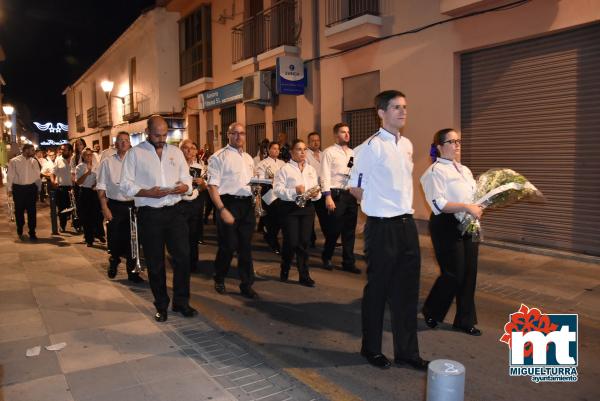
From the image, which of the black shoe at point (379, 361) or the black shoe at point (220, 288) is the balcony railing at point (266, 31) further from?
the black shoe at point (379, 361)

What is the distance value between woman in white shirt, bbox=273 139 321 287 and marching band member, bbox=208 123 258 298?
0.53 m

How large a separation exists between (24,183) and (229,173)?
6.70 meters

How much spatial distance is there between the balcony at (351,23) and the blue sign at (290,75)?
1.16 m

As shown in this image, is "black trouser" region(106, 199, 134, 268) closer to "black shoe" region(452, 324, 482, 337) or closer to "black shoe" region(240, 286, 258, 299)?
"black shoe" region(240, 286, 258, 299)

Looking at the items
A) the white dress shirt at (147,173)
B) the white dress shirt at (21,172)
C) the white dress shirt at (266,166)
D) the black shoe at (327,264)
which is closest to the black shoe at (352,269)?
the black shoe at (327,264)

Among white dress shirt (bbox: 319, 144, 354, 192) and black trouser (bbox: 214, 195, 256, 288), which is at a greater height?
white dress shirt (bbox: 319, 144, 354, 192)

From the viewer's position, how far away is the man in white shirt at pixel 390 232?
3910mm

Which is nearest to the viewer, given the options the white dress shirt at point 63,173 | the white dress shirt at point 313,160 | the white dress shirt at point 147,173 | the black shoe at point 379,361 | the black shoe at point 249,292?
the black shoe at point 379,361

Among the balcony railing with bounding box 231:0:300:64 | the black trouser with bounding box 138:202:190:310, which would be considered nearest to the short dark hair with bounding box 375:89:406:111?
the black trouser with bounding box 138:202:190:310

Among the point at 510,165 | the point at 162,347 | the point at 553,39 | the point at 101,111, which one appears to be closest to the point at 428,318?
the point at 162,347

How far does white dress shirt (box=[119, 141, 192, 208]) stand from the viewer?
5.11m

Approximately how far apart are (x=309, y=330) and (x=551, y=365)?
2.12 m

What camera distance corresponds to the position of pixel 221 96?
1772 centimetres

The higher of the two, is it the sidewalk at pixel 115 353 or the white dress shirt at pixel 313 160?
the white dress shirt at pixel 313 160
